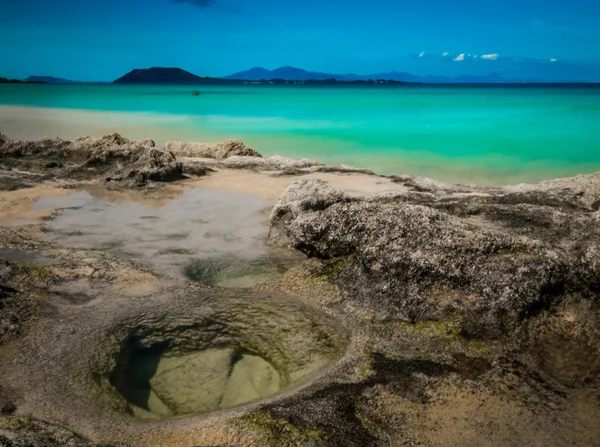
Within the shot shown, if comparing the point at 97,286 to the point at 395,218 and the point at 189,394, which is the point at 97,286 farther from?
the point at 395,218

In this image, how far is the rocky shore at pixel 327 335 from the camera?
146 inches

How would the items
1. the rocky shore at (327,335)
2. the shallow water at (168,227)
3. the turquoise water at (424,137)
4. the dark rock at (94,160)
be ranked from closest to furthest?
the rocky shore at (327,335) < the shallow water at (168,227) < the dark rock at (94,160) < the turquoise water at (424,137)

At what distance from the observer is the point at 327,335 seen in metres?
5.02

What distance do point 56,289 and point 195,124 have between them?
95.1 ft

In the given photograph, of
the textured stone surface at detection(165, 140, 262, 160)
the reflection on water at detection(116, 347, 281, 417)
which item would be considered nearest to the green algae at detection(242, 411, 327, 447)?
the reflection on water at detection(116, 347, 281, 417)

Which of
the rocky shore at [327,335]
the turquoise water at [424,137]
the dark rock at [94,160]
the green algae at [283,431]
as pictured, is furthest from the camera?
the turquoise water at [424,137]

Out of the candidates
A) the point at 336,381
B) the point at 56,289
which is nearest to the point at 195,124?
the point at 56,289

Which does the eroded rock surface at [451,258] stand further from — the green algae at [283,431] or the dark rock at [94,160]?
the dark rock at [94,160]

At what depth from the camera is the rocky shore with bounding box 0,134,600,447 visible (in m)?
3.70

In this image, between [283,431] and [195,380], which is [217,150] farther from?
[283,431]

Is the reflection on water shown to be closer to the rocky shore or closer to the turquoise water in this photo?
the rocky shore

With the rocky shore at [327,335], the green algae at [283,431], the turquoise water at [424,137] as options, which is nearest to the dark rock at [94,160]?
the rocky shore at [327,335]

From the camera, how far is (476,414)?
12.5 ft

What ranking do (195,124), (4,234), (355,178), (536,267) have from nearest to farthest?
(536,267)
(4,234)
(355,178)
(195,124)
